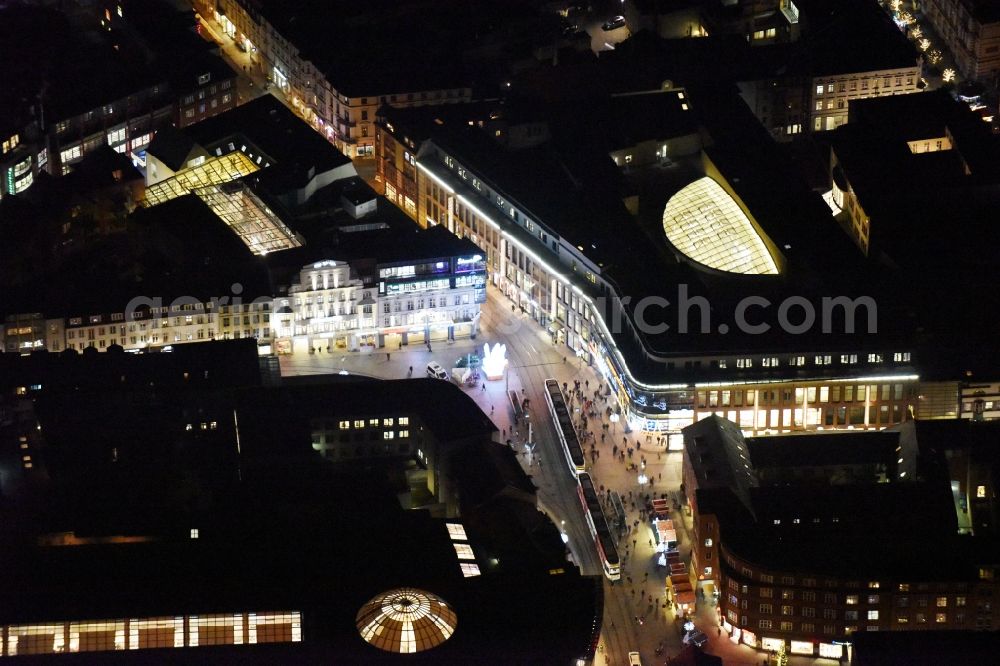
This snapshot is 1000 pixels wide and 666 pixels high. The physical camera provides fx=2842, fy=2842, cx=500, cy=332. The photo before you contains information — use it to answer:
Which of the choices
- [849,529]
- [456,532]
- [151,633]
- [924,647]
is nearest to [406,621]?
[456,532]

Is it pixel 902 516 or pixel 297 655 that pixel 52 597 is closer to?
pixel 297 655

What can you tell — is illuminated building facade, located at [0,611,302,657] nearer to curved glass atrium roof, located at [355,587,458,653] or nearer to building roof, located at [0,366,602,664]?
building roof, located at [0,366,602,664]

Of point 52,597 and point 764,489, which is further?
point 764,489

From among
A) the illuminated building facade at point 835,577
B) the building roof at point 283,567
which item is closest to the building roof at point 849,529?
the illuminated building facade at point 835,577

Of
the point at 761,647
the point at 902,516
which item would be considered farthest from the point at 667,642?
the point at 902,516

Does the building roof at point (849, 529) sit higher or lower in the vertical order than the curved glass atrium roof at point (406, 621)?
higher

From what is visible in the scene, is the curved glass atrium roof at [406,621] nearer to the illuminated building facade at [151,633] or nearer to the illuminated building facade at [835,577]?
the illuminated building facade at [151,633]
